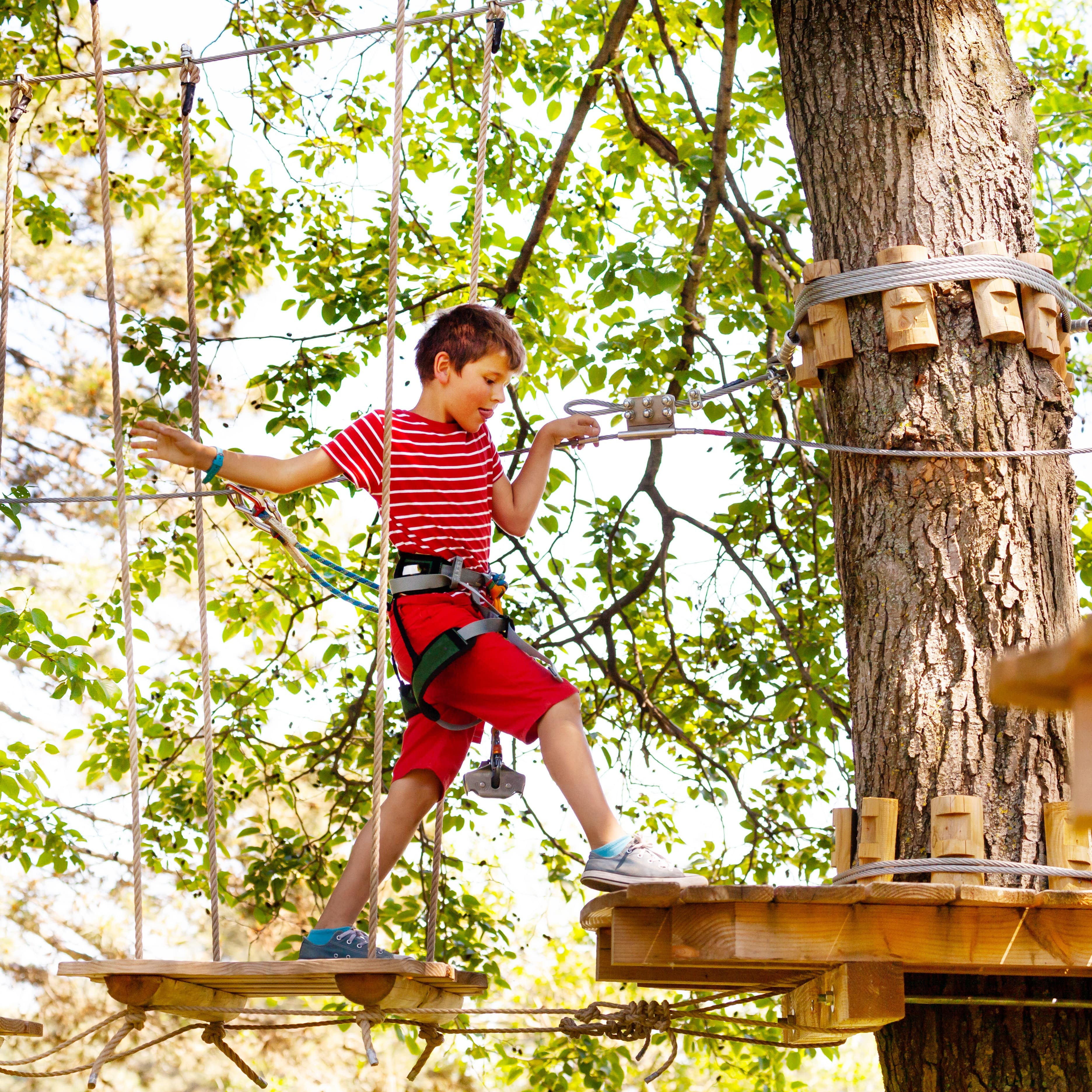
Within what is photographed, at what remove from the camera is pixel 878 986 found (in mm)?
1790

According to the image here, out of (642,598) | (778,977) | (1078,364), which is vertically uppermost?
(1078,364)

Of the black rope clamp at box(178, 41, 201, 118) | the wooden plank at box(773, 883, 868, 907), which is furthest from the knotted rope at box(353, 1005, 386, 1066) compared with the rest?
the black rope clamp at box(178, 41, 201, 118)

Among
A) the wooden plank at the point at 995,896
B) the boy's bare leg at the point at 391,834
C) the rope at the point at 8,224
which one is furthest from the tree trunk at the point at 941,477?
the rope at the point at 8,224

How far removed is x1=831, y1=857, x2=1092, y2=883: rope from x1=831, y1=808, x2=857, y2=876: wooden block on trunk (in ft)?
0.49

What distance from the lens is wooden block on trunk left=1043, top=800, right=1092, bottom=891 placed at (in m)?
2.01

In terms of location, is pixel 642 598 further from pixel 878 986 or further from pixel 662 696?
pixel 878 986

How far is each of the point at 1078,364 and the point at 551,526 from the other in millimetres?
2584

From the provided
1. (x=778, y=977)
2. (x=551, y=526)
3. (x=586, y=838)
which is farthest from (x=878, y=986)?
(x=551, y=526)

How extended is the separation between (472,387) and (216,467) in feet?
1.57

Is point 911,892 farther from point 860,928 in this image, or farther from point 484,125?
point 484,125

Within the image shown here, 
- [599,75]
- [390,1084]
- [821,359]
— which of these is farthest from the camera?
[390,1084]

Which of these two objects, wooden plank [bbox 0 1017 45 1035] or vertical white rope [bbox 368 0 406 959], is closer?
vertical white rope [bbox 368 0 406 959]

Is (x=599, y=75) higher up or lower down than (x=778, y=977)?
higher up

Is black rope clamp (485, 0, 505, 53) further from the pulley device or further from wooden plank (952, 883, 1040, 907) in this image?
wooden plank (952, 883, 1040, 907)
